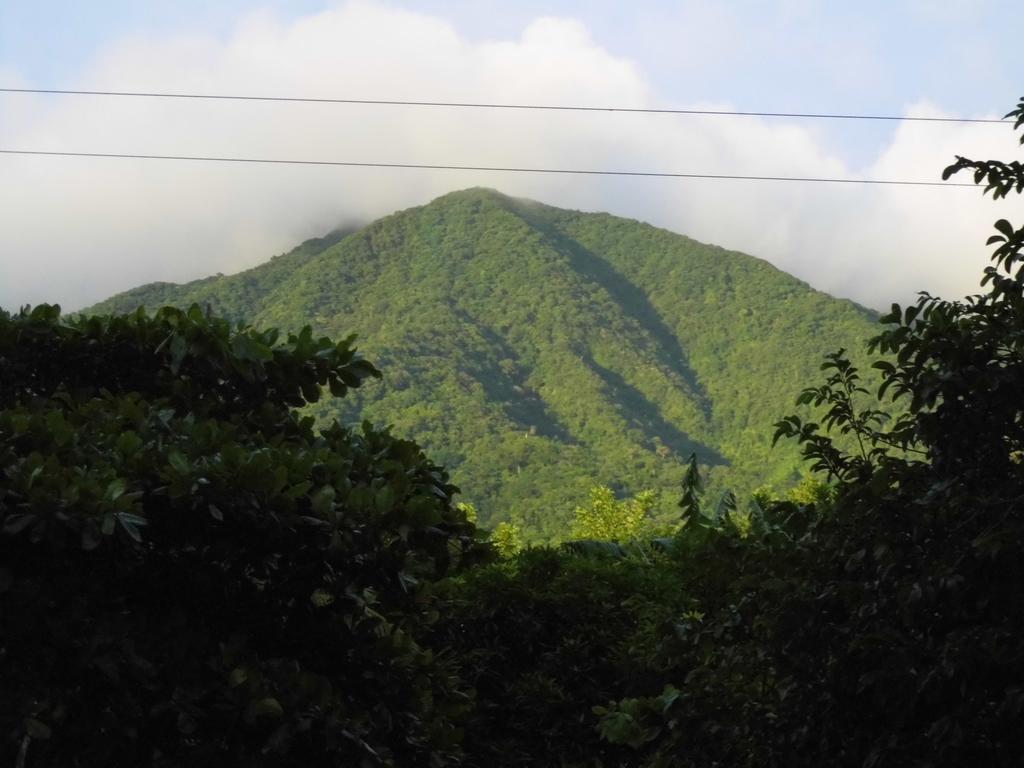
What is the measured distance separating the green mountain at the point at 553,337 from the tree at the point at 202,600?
117 feet

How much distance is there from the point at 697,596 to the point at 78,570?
435cm

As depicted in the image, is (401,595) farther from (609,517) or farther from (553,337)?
(553,337)

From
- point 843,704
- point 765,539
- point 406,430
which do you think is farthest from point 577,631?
point 406,430

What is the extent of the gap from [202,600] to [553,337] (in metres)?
62.3

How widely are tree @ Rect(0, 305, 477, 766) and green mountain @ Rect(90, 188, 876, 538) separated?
3564 centimetres

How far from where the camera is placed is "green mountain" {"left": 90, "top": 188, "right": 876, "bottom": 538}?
50.1 meters

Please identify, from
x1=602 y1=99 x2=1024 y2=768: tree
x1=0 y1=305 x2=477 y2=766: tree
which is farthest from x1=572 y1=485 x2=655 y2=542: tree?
x1=0 y1=305 x2=477 y2=766: tree

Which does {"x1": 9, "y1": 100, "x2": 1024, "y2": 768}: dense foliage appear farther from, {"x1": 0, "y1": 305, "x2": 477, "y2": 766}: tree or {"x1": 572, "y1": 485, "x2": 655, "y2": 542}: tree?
{"x1": 572, "y1": 485, "x2": 655, "y2": 542}: tree

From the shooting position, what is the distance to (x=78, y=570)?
3346 millimetres

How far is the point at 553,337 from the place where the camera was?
6581cm

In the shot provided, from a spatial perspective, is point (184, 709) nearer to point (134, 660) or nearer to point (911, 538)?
point (134, 660)

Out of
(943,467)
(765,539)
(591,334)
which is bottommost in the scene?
(765,539)

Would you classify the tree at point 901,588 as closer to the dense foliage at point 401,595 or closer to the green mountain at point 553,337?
the dense foliage at point 401,595

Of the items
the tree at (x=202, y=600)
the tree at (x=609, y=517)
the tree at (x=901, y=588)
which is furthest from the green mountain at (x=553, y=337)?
the tree at (x=901, y=588)
